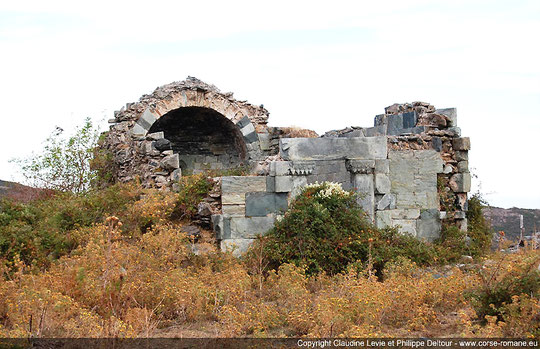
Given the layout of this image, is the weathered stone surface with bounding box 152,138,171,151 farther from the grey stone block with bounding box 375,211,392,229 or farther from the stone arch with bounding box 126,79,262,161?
the grey stone block with bounding box 375,211,392,229

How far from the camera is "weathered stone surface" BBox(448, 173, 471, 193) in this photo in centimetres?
1196

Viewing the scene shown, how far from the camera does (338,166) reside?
10875mm

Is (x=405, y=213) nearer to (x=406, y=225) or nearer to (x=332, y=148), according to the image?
(x=406, y=225)

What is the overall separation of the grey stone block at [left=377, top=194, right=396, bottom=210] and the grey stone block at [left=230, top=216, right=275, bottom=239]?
92.5 inches

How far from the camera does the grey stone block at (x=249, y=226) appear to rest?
9992mm

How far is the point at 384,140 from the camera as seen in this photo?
36.9ft

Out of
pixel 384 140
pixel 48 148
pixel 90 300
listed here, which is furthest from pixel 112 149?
pixel 90 300

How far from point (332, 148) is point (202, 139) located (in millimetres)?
8723

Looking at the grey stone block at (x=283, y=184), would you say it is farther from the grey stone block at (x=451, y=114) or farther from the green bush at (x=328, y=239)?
the grey stone block at (x=451, y=114)

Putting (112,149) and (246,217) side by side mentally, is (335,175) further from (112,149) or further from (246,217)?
(112,149)

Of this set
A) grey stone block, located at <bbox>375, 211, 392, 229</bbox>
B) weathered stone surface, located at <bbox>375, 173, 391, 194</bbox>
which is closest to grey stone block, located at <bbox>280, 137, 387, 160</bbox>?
weathered stone surface, located at <bbox>375, 173, 391, 194</bbox>

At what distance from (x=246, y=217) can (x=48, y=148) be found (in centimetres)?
886

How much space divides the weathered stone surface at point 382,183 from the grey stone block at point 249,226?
92.0 inches

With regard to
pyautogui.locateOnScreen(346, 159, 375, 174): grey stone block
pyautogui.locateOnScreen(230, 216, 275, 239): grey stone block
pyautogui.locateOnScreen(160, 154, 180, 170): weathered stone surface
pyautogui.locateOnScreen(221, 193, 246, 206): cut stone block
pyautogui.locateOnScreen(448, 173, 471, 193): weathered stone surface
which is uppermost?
pyautogui.locateOnScreen(160, 154, 180, 170): weathered stone surface
